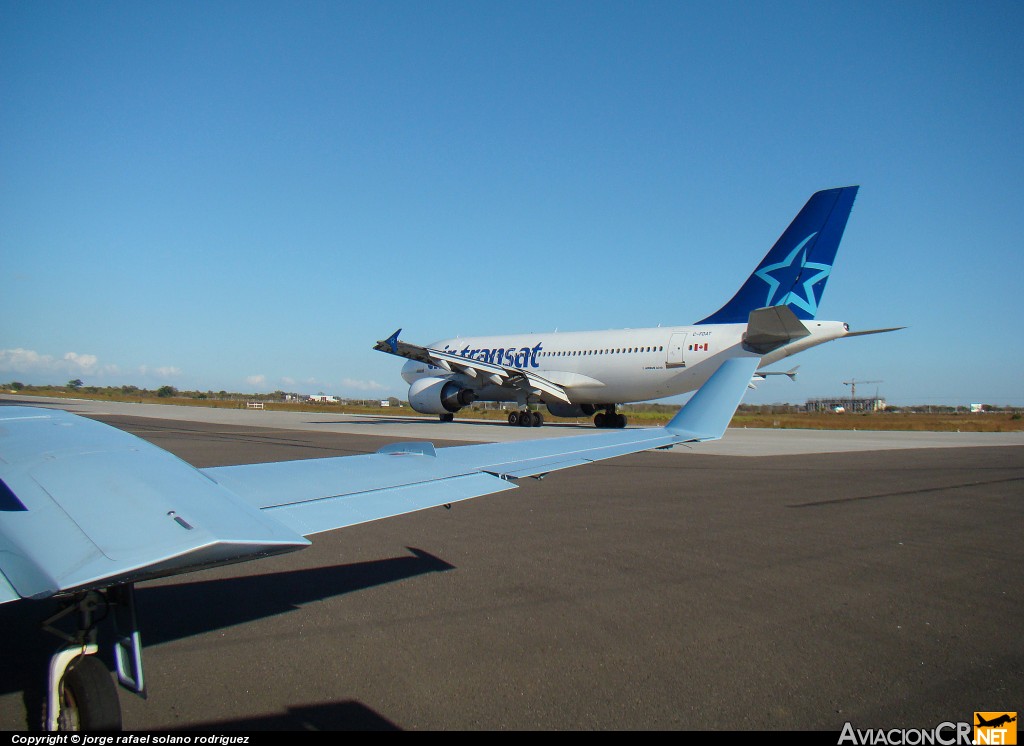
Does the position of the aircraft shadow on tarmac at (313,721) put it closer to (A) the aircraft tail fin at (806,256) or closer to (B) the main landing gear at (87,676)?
(B) the main landing gear at (87,676)

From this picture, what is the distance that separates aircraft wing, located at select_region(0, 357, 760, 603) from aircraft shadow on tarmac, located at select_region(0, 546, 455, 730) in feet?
3.19

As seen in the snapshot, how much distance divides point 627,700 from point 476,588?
2.04m

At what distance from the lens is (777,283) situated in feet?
78.9

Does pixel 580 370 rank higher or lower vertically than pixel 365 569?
higher

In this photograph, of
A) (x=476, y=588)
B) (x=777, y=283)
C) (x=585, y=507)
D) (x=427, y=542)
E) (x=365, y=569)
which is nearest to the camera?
(x=476, y=588)

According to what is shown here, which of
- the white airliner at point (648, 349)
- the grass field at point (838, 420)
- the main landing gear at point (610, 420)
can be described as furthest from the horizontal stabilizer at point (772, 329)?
the grass field at point (838, 420)

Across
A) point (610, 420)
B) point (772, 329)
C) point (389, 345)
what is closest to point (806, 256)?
point (772, 329)

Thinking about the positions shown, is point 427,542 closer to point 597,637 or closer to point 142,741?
point 597,637

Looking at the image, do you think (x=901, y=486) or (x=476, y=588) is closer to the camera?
(x=476, y=588)

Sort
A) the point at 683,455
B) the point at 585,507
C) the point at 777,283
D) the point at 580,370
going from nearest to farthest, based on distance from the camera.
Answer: the point at 585,507 < the point at 683,455 < the point at 777,283 < the point at 580,370

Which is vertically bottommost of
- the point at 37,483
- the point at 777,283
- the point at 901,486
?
the point at 901,486

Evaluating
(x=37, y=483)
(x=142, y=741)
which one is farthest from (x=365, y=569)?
(x=37, y=483)

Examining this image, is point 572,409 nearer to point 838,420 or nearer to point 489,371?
point 489,371

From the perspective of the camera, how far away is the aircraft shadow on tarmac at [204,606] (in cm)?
352
